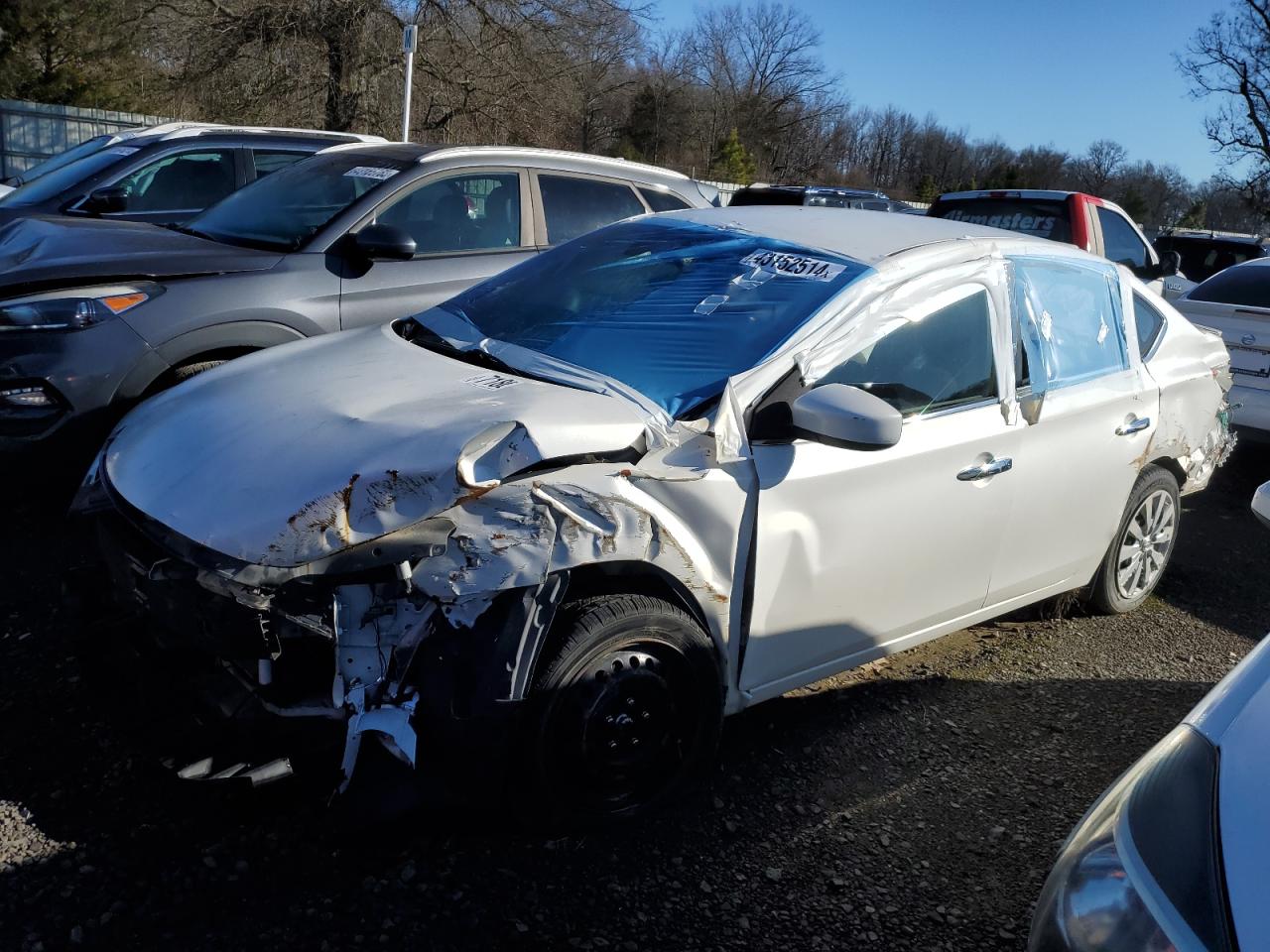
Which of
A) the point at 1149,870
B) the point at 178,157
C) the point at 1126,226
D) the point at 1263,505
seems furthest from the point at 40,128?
the point at 1149,870

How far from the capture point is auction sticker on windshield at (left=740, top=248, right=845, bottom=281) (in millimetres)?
3184

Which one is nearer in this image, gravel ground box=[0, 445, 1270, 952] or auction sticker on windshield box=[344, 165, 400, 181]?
gravel ground box=[0, 445, 1270, 952]

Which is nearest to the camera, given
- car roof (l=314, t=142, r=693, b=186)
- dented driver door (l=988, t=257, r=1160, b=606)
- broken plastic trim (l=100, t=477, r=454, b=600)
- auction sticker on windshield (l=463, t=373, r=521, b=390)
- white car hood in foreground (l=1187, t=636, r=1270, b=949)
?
white car hood in foreground (l=1187, t=636, r=1270, b=949)

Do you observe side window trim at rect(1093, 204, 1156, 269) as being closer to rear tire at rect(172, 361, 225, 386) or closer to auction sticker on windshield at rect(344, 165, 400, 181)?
auction sticker on windshield at rect(344, 165, 400, 181)

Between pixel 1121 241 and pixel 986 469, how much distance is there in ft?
23.4

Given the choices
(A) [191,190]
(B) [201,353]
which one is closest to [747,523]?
(B) [201,353]

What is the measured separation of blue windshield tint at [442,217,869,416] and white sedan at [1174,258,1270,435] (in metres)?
4.75

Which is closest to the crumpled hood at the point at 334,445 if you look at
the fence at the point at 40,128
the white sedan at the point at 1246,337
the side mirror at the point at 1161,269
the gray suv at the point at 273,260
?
the gray suv at the point at 273,260

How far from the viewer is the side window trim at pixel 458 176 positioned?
512 cm

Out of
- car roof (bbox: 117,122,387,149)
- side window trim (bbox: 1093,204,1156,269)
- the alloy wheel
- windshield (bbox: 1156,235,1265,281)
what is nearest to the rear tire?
car roof (bbox: 117,122,387,149)

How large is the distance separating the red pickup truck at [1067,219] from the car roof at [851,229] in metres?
4.94

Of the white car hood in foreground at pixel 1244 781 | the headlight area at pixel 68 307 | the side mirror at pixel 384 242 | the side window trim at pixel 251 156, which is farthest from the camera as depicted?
the side window trim at pixel 251 156

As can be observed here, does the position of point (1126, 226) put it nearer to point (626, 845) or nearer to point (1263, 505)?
point (1263, 505)

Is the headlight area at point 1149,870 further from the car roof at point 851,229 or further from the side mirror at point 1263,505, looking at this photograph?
the car roof at point 851,229
